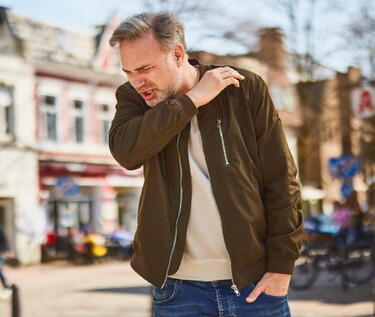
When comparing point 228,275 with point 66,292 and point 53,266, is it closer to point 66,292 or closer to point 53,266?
point 66,292

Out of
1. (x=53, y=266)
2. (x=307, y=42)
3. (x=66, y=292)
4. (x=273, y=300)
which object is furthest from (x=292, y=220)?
(x=53, y=266)

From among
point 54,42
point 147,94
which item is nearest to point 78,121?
point 54,42

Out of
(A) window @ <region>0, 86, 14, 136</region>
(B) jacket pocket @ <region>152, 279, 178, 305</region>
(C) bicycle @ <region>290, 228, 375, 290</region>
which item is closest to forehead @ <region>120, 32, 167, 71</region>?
(B) jacket pocket @ <region>152, 279, 178, 305</region>

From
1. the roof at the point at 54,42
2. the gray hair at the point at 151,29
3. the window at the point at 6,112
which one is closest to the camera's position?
the gray hair at the point at 151,29

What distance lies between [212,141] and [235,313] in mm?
542

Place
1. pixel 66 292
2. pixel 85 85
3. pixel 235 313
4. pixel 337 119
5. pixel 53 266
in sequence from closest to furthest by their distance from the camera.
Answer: pixel 235 313 < pixel 66 292 < pixel 53 266 < pixel 337 119 < pixel 85 85

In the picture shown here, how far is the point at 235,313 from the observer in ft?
8.70

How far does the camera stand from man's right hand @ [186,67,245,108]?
262 cm

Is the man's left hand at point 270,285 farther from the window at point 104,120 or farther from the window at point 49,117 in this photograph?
the window at point 104,120

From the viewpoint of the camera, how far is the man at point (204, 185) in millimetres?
2598

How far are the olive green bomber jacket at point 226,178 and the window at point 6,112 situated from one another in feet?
88.5

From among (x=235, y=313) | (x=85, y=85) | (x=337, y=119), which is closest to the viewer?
(x=235, y=313)

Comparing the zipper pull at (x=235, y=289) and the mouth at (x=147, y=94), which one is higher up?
the mouth at (x=147, y=94)

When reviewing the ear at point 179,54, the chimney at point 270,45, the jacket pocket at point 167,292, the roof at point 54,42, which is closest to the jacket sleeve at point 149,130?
the ear at point 179,54
